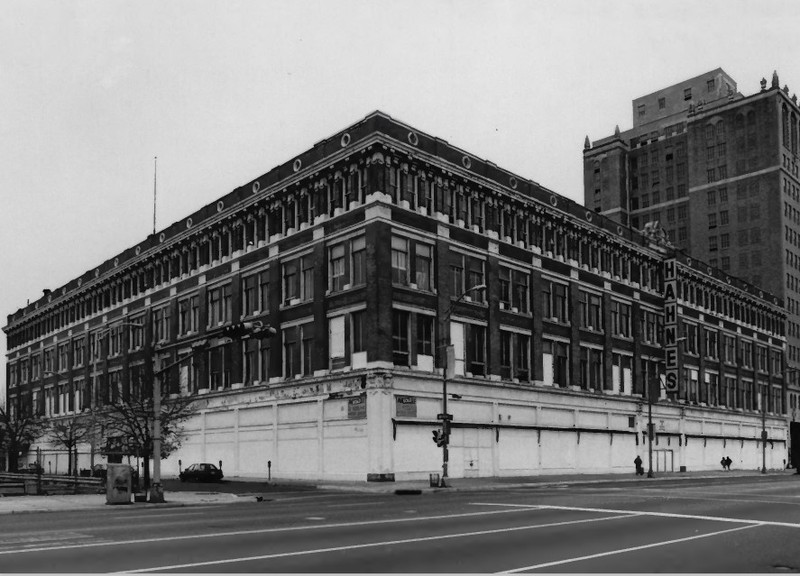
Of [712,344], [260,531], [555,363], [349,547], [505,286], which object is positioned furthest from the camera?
[712,344]

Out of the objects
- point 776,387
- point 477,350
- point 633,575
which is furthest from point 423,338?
point 776,387

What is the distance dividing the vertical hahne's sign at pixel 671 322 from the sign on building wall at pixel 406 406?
33.2 metres

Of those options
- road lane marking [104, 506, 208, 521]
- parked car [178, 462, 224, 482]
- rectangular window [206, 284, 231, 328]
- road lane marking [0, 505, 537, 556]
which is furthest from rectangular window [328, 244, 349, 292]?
road lane marking [0, 505, 537, 556]

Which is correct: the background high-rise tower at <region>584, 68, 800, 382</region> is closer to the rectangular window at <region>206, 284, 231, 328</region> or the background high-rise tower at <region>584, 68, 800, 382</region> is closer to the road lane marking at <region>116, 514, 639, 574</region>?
the rectangular window at <region>206, 284, 231, 328</region>

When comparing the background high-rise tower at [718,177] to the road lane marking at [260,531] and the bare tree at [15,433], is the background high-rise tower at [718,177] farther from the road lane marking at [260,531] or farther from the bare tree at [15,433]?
the road lane marking at [260,531]

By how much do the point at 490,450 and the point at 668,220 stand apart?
80938 mm

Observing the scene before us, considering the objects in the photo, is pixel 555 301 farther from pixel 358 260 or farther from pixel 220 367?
pixel 220 367

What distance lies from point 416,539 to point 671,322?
206 feet

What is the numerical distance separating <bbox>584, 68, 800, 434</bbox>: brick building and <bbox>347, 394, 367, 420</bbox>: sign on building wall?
69863 millimetres

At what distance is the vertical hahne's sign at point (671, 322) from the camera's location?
74750 mm

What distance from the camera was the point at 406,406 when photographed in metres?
48.3

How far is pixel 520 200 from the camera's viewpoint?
59.4 m

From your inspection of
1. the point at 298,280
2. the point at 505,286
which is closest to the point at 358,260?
the point at 298,280

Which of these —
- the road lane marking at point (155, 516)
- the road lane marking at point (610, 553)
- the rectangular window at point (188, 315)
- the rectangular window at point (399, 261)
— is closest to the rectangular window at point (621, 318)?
the rectangular window at point (399, 261)
